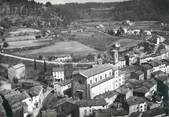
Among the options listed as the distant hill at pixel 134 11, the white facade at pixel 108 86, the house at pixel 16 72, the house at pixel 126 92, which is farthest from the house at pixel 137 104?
the distant hill at pixel 134 11

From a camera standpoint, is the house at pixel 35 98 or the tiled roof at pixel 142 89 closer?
the house at pixel 35 98

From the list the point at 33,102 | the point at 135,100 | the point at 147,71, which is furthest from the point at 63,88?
the point at 147,71

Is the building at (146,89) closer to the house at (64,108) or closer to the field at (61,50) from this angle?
the house at (64,108)

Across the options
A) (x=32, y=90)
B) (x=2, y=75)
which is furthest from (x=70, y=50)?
(x=32, y=90)

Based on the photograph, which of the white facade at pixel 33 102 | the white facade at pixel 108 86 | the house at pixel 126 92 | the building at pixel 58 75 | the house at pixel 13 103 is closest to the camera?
the house at pixel 13 103

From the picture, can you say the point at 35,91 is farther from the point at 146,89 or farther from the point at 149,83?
the point at 149,83

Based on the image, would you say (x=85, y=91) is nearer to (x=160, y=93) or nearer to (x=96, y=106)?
(x=96, y=106)

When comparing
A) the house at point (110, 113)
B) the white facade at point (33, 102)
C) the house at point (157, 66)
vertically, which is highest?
the house at point (157, 66)
